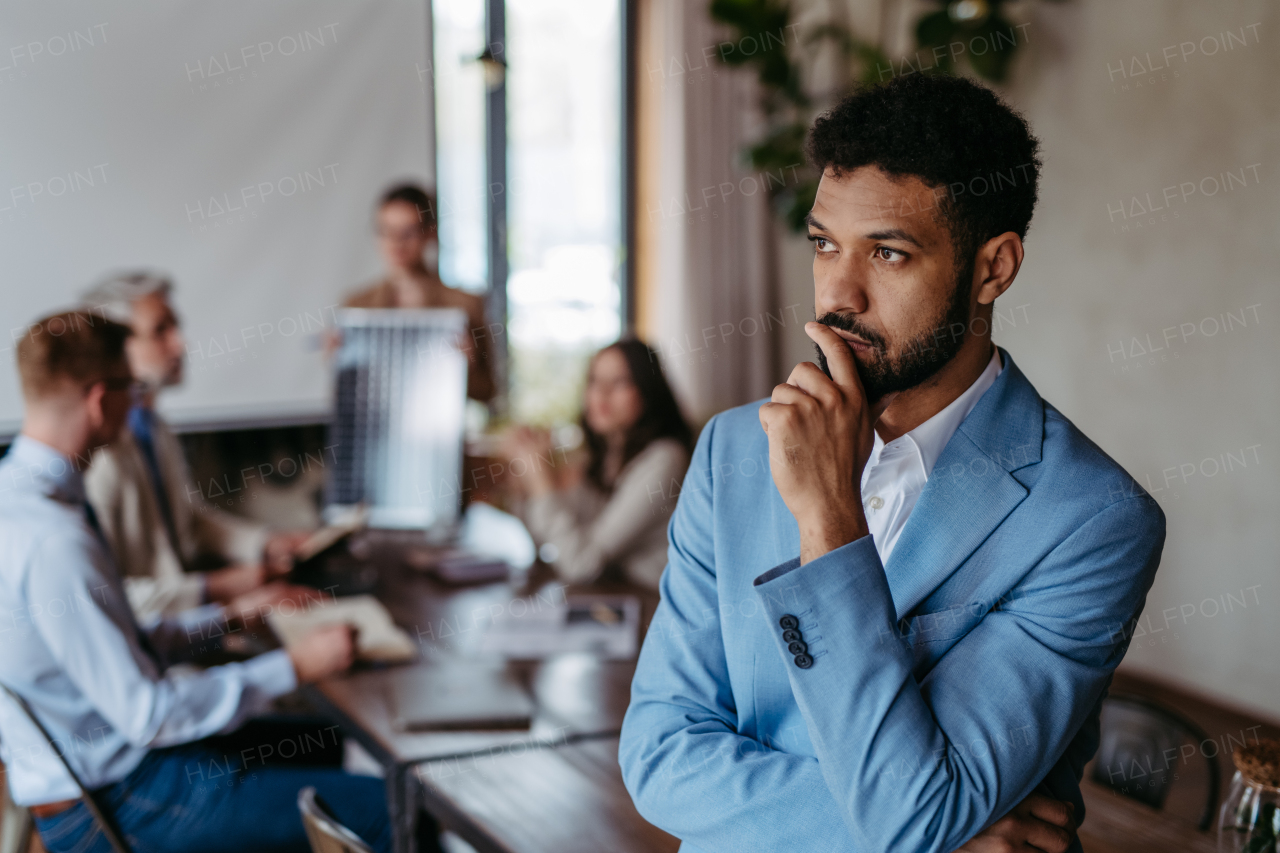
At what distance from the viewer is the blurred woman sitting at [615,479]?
2721 millimetres

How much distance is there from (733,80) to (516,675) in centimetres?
400

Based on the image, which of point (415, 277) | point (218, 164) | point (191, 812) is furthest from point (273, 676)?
point (218, 164)

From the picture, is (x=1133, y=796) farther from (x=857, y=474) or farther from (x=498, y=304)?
(x=498, y=304)

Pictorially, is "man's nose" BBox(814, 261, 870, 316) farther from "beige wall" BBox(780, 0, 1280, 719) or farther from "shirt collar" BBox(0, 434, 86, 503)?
"beige wall" BBox(780, 0, 1280, 719)

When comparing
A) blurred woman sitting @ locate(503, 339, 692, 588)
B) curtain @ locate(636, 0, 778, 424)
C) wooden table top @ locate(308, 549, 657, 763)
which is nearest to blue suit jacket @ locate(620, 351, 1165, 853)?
wooden table top @ locate(308, 549, 657, 763)

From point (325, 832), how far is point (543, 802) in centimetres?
34

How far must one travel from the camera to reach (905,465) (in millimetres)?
1107

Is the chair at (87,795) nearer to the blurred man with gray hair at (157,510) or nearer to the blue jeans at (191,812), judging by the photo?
the blue jeans at (191,812)

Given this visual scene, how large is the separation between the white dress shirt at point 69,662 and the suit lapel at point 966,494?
4.76 ft

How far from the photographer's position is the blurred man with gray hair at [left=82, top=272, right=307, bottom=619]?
258cm

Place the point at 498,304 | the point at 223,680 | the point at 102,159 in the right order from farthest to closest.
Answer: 1. the point at 498,304
2. the point at 102,159
3. the point at 223,680

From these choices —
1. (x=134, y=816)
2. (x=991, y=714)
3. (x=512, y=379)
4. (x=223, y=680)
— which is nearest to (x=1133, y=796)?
(x=991, y=714)

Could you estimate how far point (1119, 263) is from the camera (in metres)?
3.72

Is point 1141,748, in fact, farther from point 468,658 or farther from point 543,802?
point 468,658
